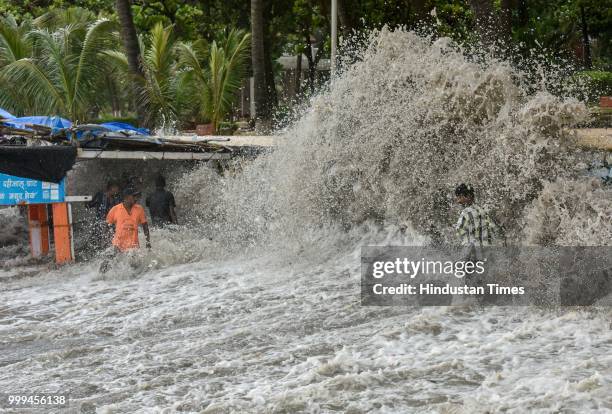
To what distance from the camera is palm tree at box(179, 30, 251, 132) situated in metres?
23.1

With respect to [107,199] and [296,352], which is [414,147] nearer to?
[296,352]

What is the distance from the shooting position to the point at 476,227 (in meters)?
9.61

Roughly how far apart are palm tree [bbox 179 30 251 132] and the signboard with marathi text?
28.1 ft

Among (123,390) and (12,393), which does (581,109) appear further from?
(12,393)

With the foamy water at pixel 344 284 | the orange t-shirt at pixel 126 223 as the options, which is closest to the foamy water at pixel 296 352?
the foamy water at pixel 344 284

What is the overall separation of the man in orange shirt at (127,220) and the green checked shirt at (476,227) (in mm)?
4948

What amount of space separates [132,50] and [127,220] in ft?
32.4

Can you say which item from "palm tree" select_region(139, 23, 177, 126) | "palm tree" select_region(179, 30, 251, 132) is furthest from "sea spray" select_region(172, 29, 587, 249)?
"palm tree" select_region(179, 30, 251, 132)

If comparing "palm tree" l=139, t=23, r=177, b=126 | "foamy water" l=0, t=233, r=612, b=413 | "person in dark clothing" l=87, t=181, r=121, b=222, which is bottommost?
"foamy water" l=0, t=233, r=612, b=413

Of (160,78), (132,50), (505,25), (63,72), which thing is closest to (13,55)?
(63,72)

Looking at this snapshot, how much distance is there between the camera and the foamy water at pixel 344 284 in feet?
24.8

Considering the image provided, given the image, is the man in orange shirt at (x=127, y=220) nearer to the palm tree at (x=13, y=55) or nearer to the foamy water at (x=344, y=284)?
the foamy water at (x=344, y=284)

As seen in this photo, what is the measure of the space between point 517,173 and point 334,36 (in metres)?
10.2

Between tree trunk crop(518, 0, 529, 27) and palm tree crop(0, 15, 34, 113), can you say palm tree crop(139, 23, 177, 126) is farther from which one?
tree trunk crop(518, 0, 529, 27)
